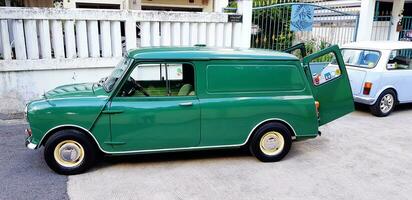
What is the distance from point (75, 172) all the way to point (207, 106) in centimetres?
191

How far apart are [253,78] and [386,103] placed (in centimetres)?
440

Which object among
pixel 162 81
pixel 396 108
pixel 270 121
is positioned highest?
pixel 162 81

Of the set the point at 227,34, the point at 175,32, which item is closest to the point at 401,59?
the point at 227,34

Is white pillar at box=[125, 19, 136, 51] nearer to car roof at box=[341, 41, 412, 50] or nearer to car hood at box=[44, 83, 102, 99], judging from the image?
car hood at box=[44, 83, 102, 99]

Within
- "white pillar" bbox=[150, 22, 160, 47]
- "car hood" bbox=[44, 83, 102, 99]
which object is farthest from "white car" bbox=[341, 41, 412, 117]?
"car hood" bbox=[44, 83, 102, 99]

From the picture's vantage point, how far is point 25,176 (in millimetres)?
4297

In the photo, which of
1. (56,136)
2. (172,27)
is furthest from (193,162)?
(172,27)

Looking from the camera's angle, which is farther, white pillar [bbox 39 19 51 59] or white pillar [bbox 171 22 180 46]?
white pillar [bbox 171 22 180 46]

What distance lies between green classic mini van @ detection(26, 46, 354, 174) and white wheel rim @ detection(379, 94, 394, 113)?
2.98 m

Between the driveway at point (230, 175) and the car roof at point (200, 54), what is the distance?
1.51m

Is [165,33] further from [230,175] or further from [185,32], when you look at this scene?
[230,175]

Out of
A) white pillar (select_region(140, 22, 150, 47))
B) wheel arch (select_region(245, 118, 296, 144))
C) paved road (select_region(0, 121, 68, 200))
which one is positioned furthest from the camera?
white pillar (select_region(140, 22, 150, 47))

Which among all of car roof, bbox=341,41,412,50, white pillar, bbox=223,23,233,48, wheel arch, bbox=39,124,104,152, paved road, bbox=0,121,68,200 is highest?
white pillar, bbox=223,23,233,48

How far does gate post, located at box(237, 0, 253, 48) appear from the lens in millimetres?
8031
